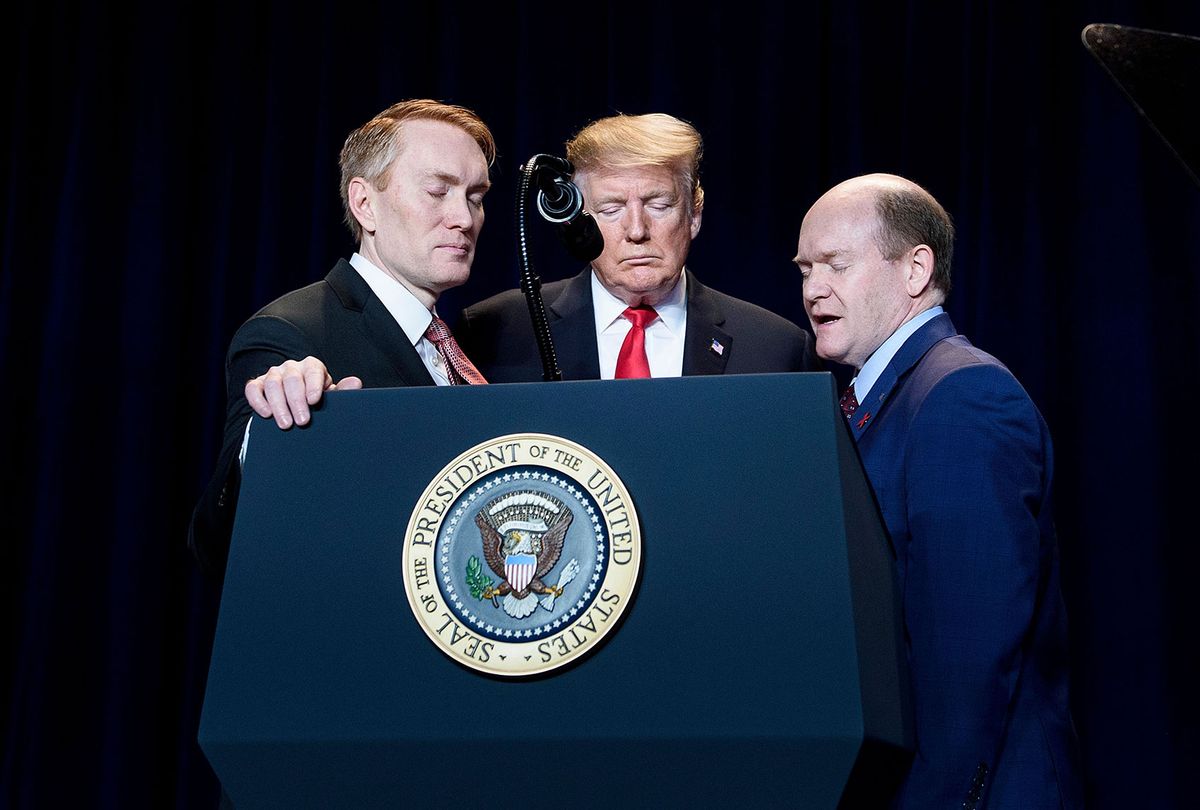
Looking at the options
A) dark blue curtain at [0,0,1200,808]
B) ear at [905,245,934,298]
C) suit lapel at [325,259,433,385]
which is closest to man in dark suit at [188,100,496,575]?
suit lapel at [325,259,433,385]

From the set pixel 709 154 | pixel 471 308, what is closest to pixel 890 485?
pixel 471 308

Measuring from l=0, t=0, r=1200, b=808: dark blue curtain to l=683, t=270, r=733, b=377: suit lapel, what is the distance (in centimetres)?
79

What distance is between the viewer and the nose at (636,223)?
8.66ft

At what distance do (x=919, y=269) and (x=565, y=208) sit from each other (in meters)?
1.01

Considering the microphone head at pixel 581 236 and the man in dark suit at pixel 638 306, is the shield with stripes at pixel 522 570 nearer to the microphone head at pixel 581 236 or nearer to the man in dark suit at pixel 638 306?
the microphone head at pixel 581 236

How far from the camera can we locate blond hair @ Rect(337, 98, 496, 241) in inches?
84.2

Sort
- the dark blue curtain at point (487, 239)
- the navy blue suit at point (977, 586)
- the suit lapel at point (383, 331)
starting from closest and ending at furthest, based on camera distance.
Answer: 1. the navy blue suit at point (977, 586)
2. the suit lapel at point (383, 331)
3. the dark blue curtain at point (487, 239)

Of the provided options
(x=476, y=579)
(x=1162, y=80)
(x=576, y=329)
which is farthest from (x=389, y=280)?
(x=1162, y=80)

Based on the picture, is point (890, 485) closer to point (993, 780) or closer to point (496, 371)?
point (993, 780)

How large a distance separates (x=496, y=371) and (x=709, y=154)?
4.13 ft

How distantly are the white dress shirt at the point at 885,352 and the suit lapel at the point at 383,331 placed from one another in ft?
2.46

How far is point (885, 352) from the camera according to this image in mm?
2125

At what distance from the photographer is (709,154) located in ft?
11.5

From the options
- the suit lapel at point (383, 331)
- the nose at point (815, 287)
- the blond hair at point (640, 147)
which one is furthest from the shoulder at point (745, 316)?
the suit lapel at point (383, 331)
